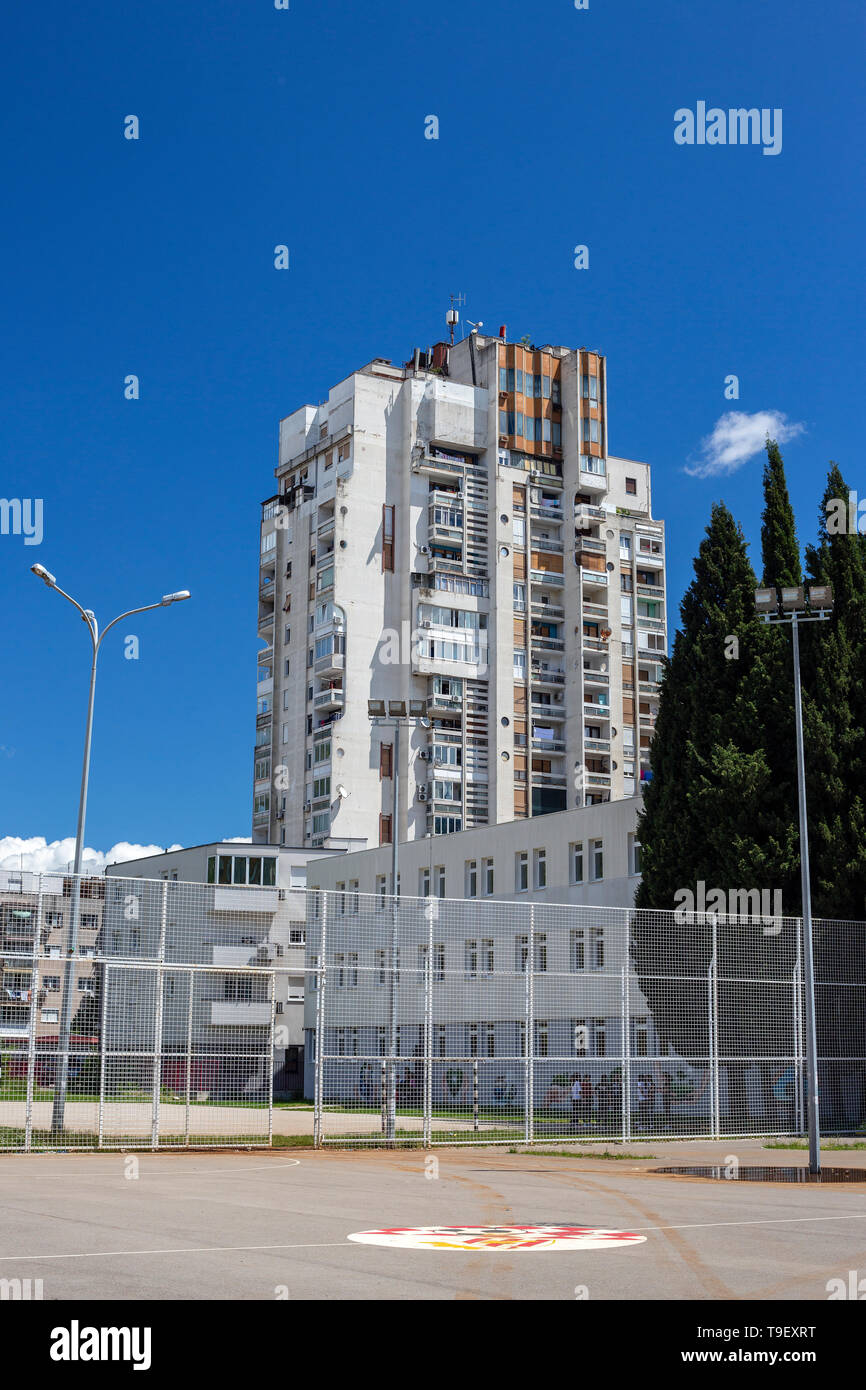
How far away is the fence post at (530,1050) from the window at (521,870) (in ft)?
76.7

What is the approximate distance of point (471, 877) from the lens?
52.2 m

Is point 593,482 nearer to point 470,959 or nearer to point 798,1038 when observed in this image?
point 798,1038

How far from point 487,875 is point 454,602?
96.4 ft

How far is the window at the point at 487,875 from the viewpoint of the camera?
51281mm

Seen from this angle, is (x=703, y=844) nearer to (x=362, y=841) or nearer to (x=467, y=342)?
(x=362, y=841)

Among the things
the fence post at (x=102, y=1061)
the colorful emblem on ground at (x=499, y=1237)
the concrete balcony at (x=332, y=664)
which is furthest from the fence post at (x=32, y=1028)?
the concrete balcony at (x=332, y=664)

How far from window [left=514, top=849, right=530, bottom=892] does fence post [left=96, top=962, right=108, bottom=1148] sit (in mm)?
28384

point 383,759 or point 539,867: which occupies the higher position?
point 383,759

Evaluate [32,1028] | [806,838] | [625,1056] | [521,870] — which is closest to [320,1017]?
[32,1028]

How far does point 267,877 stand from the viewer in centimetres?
7169

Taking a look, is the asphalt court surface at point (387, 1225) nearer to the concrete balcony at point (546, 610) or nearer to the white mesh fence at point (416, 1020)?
the white mesh fence at point (416, 1020)

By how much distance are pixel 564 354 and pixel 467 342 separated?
18.7 feet

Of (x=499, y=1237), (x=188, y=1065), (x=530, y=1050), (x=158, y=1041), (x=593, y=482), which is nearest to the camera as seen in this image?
(x=499, y=1237)

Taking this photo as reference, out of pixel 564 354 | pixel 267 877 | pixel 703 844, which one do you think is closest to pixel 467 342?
pixel 564 354
